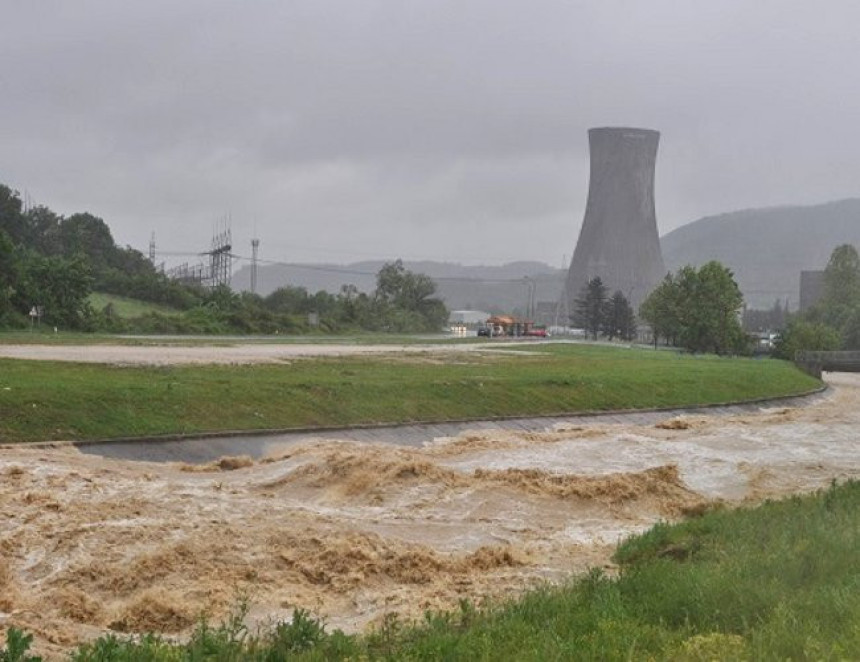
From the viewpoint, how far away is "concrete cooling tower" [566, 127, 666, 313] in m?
155

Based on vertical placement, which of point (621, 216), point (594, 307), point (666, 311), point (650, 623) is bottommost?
point (650, 623)

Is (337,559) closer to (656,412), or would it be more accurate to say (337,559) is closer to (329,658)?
(329,658)

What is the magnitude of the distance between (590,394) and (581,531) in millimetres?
24558

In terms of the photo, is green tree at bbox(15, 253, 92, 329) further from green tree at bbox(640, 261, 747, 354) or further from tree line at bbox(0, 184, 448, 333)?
green tree at bbox(640, 261, 747, 354)

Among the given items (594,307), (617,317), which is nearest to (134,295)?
(594,307)

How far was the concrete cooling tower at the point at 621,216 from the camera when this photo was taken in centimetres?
15462

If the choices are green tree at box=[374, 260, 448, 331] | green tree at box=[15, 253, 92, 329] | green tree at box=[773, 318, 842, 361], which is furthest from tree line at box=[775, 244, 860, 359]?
green tree at box=[15, 253, 92, 329]

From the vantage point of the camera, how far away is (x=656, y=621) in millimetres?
9422

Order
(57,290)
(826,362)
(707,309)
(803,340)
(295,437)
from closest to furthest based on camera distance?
(295,437)
(57,290)
(826,362)
(707,309)
(803,340)

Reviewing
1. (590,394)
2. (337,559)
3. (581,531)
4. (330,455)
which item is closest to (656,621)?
(337,559)

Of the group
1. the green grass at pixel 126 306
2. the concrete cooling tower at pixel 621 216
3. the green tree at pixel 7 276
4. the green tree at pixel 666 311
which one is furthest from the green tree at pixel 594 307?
the green tree at pixel 7 276

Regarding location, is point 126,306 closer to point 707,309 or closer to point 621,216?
point 707,309

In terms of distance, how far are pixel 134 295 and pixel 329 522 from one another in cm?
9102

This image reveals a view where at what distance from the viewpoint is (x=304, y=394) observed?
103ft
